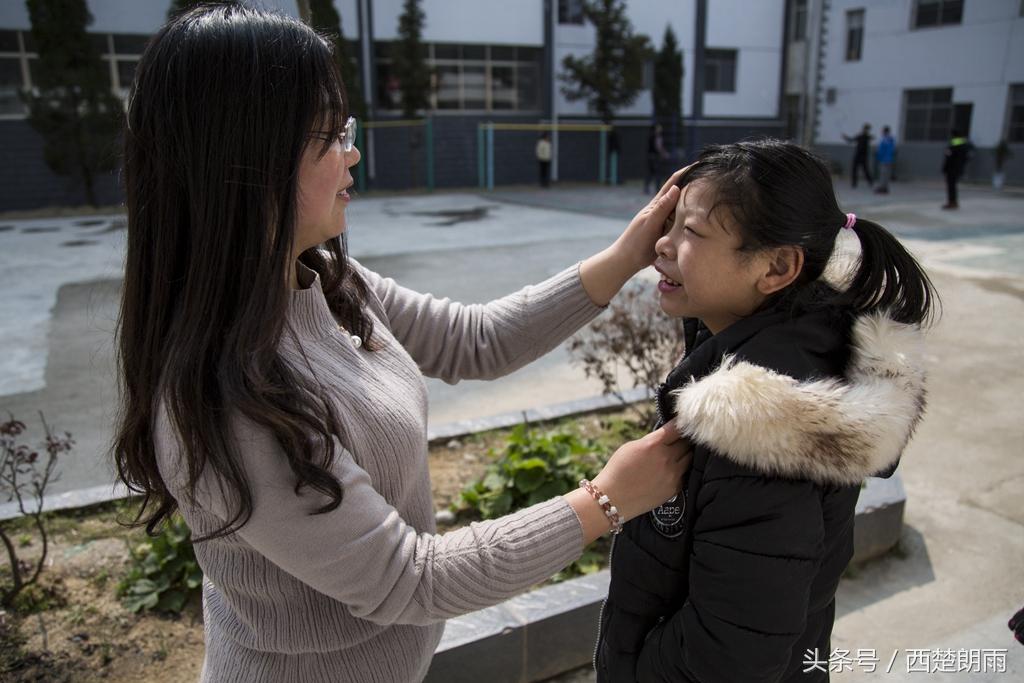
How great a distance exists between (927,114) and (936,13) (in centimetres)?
251

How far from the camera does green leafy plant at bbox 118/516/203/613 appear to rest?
99.2 inches

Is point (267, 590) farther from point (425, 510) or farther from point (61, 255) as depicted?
point (61, 255)

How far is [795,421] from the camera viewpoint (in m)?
1.13

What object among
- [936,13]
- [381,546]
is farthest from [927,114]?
[381,546]

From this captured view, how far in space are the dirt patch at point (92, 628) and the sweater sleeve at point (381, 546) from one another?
1.40m

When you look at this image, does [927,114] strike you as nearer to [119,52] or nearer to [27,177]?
[119,52]

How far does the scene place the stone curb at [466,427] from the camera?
3088mm

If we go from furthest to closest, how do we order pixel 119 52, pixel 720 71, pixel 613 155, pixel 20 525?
1. pixel 720 71
2. pixel 613 155
3. pixel 119 52
4. pixel 20 525

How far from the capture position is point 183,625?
2.47 m

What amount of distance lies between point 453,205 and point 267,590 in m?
14.6

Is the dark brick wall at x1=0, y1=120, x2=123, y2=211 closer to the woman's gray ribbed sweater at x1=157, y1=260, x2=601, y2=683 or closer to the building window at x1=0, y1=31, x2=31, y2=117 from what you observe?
the building window at x1=0, y1=31, x2=31, y2=117

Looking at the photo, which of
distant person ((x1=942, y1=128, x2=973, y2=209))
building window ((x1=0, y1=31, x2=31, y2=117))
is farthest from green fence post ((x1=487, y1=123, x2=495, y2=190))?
distant person ((x1=942, y1=128, x2=973, y2=209))

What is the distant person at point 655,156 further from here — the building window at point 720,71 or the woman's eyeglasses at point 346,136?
the woman's eyeglasses at point 346,136

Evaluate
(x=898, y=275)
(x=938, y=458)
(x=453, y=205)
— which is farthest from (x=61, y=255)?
(x=898, y=275)
